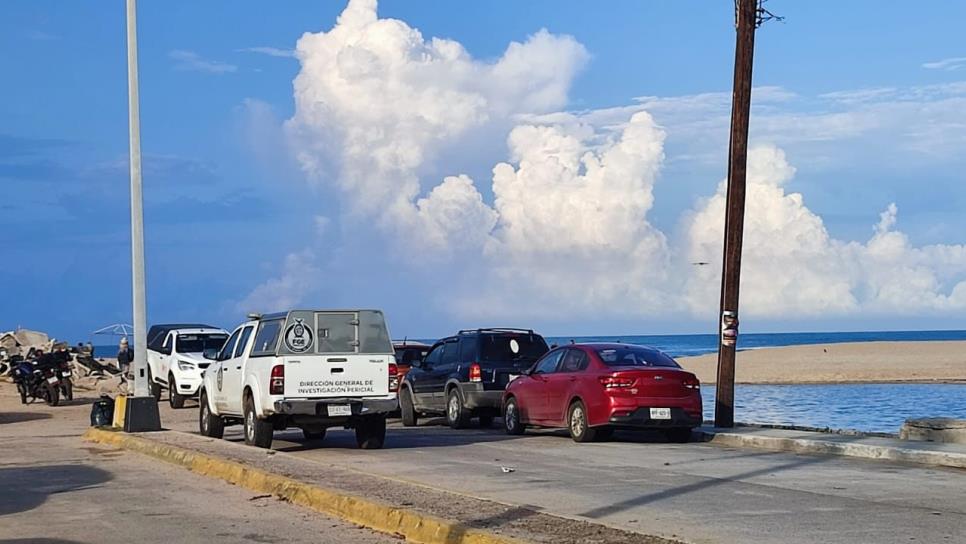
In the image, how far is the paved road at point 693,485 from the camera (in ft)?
33.8

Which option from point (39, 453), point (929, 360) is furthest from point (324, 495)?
point (929, 360)

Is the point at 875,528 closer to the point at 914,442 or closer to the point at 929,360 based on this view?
the point at 914,442

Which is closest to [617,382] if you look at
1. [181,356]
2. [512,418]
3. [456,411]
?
[512,418]

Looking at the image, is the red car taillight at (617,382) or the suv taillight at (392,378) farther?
the red car taillight at (617,382)

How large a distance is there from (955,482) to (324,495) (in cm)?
711

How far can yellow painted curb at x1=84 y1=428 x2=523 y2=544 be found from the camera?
378 inches

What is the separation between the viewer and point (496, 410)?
23625mm

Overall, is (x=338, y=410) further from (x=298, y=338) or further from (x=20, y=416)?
(x=20, y=416)

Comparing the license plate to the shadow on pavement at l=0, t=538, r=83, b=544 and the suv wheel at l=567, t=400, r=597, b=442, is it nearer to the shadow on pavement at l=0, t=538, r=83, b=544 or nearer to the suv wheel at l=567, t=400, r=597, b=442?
the suv wheel at l=567, t=400, r=597, b=442

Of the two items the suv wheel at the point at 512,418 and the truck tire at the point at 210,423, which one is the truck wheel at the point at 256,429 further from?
the suv wheel at the point at 512,418

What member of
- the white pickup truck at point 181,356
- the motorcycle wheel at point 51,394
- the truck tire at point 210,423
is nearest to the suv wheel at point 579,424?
the truck tire at point 210,423

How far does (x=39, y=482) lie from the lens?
1455cm

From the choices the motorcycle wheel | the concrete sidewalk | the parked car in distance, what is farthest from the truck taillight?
the motorcycle wheel

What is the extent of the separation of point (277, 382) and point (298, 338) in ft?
2.32
